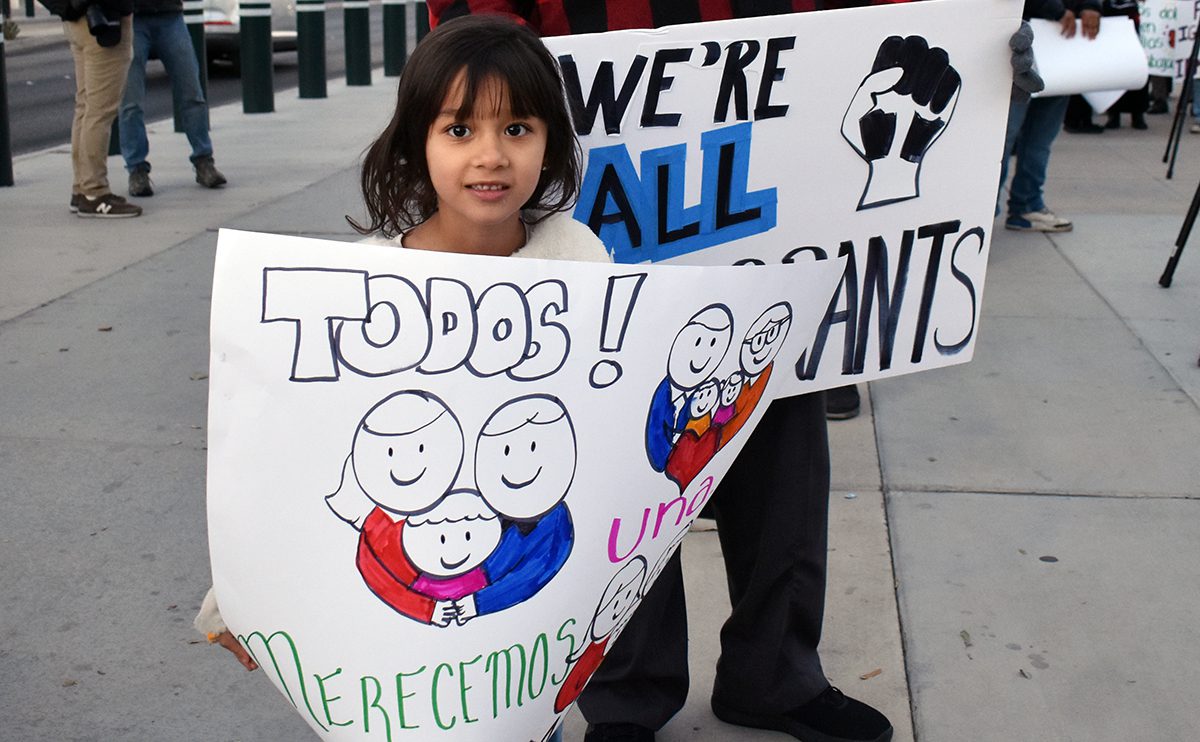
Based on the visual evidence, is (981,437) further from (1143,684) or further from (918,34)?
(918,34)

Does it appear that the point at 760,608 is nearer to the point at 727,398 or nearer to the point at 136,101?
the point at 727,398

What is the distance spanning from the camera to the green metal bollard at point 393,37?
51.0 ft

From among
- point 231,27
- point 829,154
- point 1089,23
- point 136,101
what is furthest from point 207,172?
point 231,27

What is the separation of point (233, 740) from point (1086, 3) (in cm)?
511

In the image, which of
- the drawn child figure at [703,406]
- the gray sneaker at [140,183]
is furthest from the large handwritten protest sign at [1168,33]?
the drawn child figure at [703,406]

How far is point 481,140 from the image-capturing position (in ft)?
6.17

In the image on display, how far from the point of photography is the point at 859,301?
259cm

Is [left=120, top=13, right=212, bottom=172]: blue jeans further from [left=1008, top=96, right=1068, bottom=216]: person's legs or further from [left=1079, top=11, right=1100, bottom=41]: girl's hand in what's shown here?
[left=1079, top=11, right=1100, bottom=41]: girl's hand

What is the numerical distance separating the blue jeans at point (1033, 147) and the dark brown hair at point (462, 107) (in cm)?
508

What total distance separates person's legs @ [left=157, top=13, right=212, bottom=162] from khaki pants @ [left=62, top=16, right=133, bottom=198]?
0.76m

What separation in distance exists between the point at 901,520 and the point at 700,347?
1977 mm

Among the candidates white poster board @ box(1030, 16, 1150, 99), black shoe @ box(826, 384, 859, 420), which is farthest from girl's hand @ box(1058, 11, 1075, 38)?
black shoe @ box(826, 384, 859, 420)

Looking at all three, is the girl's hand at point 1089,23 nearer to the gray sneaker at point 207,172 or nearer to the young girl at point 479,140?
the gray sneaker at point 207,172

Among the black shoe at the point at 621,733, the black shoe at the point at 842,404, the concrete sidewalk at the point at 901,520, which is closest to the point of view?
the black shoe at the point at 621,733
